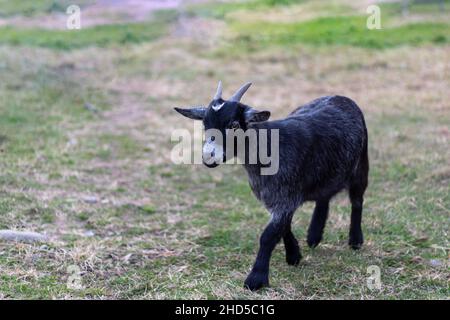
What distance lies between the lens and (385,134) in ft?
38.1

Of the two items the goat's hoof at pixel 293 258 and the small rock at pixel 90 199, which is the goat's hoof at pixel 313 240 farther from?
the small rock at pixel 90 199

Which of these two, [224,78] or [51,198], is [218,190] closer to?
[51,198]

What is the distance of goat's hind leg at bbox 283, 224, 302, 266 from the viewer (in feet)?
21.3

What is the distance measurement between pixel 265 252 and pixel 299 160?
897 millimetres

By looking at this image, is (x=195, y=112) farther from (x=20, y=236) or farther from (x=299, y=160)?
(x=20, y=236)

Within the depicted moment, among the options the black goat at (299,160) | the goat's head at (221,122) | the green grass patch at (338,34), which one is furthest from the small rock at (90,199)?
the green grass patch at (338,34)

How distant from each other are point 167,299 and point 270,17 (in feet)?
66.8

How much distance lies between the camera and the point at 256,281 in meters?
5.89

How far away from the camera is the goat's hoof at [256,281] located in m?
5.88

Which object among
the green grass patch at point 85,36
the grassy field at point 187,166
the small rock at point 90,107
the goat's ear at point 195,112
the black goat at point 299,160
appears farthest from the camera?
the green grass patch at point 85,36

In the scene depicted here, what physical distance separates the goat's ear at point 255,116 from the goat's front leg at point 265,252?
2.97 ft

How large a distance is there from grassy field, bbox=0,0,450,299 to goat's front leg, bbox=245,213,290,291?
10 cm

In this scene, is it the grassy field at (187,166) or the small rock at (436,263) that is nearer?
the grassy field at (187,166)
